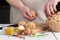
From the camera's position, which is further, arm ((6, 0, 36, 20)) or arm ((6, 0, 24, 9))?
arm ((6, 0, 24, 9))

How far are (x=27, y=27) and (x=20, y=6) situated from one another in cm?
24

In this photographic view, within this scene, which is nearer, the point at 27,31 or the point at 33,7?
the point at 27,31

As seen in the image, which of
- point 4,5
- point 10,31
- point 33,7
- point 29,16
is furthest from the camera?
point 4,5

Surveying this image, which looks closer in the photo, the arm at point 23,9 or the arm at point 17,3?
the arm at point 23,9

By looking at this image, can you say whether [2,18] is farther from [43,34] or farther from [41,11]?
[43,34]

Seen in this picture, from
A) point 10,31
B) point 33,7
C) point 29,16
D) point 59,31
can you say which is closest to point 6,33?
point 10,31

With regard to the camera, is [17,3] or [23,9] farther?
[17,3]

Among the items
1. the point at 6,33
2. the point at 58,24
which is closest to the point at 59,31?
the point at 58,24

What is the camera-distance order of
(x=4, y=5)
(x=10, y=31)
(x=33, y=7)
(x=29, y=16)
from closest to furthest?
(x=10, y=31) < (x=29, y=16) < (x=33, y=7) < (x=4, y=5)

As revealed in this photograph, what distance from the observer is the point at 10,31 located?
3.19 ft

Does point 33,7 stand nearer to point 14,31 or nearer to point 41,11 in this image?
point 41,11

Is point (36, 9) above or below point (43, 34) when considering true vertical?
above

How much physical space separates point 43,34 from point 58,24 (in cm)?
10

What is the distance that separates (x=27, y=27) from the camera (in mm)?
991
